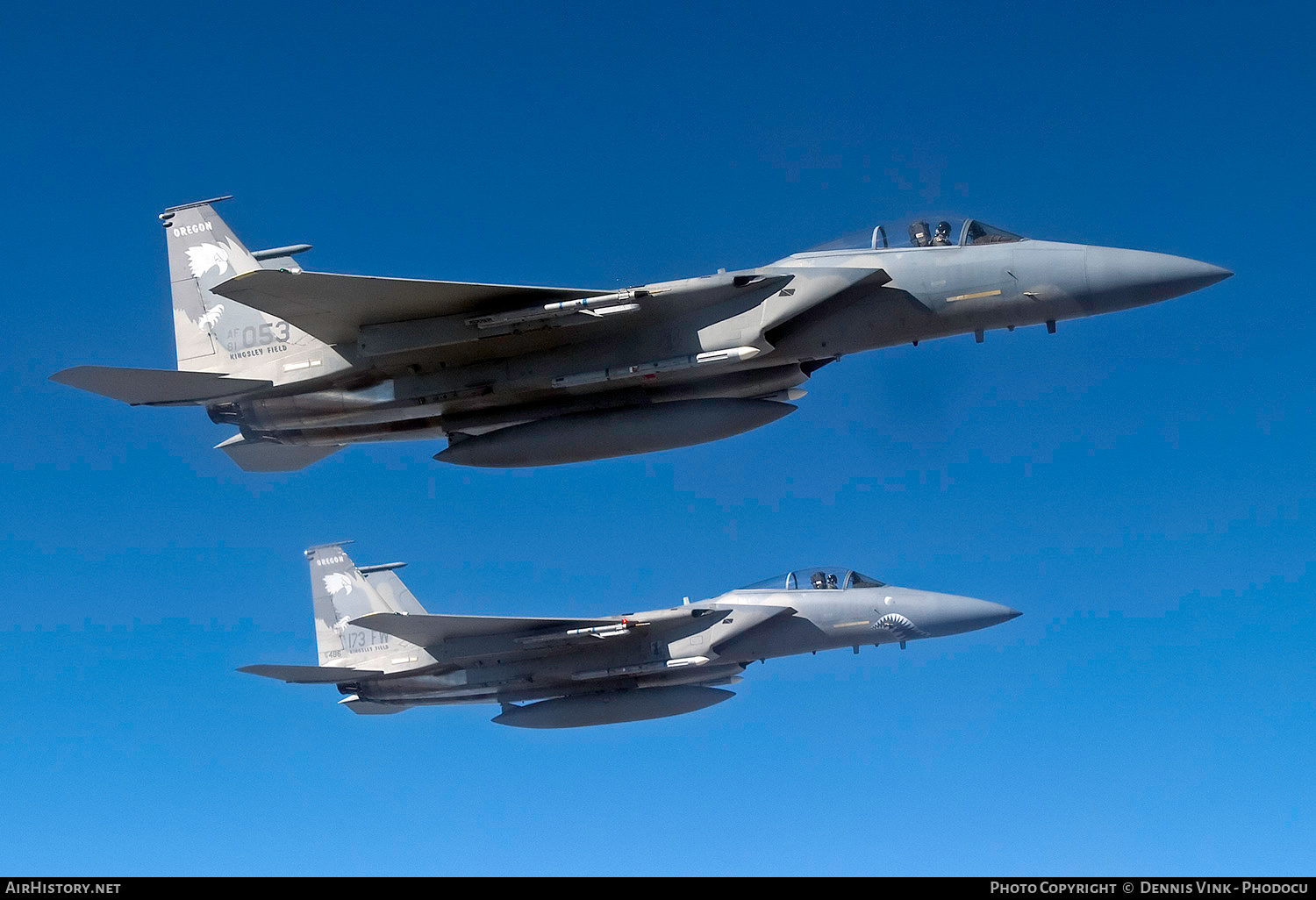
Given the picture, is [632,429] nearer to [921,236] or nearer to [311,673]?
[921,236]

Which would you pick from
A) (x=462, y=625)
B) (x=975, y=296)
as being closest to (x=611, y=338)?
(x=975, y=296)

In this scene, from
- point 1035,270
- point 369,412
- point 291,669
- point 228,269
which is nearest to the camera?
point 1035,270

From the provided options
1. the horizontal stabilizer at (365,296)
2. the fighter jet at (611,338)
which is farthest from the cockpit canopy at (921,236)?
the horizontal stabilizer at (365,296)

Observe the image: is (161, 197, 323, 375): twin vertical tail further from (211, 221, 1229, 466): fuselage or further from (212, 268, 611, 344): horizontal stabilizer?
(212, 268, 611, 344): horizontal stabilizer

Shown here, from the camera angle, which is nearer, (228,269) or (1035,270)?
(1035,270)

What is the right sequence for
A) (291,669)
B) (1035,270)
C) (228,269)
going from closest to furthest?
(1035,270) < (228,269) < (291,669)

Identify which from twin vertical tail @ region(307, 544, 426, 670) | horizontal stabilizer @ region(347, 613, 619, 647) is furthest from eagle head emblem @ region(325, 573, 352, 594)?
horizontal stabilizer @ region(347, 613, 619, 647)

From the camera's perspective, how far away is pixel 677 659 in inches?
933

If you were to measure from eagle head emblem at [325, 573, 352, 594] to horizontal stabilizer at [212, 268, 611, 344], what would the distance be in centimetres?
1498

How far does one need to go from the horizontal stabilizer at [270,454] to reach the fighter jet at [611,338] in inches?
42.8

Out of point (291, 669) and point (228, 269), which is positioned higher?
point (228, 269)

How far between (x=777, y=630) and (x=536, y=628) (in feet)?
16.2

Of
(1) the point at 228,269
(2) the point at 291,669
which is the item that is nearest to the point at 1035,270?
(1) the point at 228,269

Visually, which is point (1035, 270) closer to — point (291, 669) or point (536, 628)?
point (536, 628)
